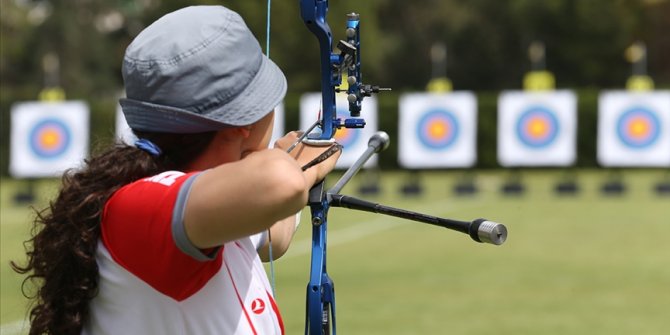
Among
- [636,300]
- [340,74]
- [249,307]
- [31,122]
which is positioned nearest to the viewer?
[249,307]

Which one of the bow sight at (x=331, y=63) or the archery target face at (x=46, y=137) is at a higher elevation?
the bow sight at (x=331, y=63)

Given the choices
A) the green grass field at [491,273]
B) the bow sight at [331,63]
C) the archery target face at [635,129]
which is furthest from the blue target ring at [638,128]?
the bow sight at [331,63]

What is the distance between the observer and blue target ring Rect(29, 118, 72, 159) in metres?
14.0

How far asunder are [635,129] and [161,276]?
13.5 m

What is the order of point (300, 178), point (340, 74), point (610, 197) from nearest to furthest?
point (300, 178), point (340, 74), point (610, 197)

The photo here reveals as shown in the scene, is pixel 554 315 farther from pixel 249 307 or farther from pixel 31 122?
pixel 31 122

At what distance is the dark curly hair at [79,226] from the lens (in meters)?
1.42

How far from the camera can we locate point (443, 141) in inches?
582

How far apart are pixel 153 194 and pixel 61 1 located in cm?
3540

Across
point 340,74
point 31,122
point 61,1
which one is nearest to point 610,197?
point 31,122

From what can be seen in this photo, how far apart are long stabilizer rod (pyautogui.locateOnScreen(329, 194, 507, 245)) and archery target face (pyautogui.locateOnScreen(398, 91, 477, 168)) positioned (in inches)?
510

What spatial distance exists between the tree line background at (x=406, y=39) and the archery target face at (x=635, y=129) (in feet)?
35.9

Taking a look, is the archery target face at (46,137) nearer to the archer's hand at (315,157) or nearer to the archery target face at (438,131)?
the archery target face at (438,131)

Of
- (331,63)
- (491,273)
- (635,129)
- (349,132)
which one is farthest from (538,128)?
(331,63)
